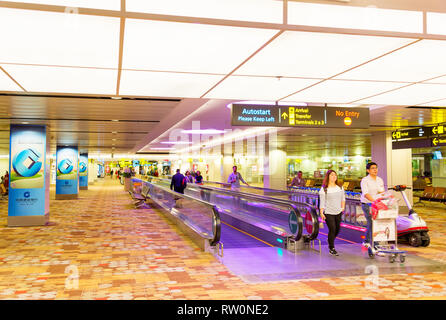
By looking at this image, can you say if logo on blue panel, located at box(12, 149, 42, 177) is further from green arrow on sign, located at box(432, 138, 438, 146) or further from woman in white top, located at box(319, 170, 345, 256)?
green arrow on sign, located at box(432, 138, 438, 146)

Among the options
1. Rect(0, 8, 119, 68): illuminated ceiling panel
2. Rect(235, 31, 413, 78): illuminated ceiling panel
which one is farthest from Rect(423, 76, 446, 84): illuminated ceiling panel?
Rect(0, 8, 119, 68): illuminated ceiling panel

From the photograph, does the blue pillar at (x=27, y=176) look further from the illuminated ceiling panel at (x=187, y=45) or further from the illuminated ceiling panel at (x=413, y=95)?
the illuminated ceiling panel at (x=413, y=95)

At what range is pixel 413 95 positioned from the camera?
7.62 m

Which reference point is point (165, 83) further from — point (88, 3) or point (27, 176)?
point (27, 176)

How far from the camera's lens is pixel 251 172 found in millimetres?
42000

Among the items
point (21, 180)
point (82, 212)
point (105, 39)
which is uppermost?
point (105, 39)

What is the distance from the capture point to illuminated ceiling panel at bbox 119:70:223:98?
228 inches

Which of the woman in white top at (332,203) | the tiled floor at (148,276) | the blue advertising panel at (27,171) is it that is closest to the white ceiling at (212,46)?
the woman in white top at (332,203)

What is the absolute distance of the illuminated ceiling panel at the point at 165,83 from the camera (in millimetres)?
5797

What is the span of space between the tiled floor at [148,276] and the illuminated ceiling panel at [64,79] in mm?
3128

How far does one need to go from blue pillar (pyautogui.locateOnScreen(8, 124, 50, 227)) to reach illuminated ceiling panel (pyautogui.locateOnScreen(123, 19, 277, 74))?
9063 mm

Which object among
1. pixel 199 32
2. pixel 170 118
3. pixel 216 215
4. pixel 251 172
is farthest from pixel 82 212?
pixel 251 172
